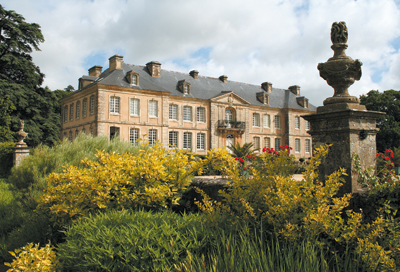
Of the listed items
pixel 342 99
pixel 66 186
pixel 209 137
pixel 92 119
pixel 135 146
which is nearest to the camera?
pixel 342 99

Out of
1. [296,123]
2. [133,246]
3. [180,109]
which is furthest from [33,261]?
[296,123]

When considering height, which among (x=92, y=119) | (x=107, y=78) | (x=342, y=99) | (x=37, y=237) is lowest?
(x=37, y=237)

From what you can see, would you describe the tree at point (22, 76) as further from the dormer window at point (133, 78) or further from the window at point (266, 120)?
the window at point (266, 120)

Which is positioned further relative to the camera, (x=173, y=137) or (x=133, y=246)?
(x=173, y=137)

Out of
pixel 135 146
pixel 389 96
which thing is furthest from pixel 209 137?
pixel 135 146

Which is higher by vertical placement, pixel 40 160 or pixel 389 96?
pixel 389 96

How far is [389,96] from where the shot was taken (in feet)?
125

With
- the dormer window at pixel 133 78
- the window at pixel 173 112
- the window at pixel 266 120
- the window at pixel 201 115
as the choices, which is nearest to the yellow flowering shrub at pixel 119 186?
the dormer window at pixel 133 78

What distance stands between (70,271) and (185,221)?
4.39 ft

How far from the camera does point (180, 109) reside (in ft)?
104

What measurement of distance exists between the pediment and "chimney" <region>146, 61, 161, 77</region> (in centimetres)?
636

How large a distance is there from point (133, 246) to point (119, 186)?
6.35ft

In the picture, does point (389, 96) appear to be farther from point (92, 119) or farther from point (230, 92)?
point (92, 119)

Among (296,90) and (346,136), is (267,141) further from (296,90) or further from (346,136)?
(346,136)
